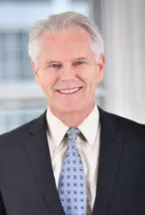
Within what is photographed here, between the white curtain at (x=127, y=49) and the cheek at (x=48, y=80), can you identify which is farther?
the white curtain at (x=127, y=49)

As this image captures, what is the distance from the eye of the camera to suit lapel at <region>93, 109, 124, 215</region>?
1126 millimetres

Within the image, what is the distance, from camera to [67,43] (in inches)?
45.1

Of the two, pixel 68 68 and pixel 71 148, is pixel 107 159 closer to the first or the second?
pixel 71 148

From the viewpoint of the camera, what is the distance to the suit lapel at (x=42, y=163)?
44.4 inches

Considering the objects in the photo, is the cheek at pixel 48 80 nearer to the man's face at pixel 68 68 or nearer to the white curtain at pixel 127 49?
the man's face at pixel 68 68

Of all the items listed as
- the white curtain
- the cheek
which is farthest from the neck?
the white curtain

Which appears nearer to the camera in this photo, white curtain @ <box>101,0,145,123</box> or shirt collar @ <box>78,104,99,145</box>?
shirt collar @ <box>78,104,99,145</box>

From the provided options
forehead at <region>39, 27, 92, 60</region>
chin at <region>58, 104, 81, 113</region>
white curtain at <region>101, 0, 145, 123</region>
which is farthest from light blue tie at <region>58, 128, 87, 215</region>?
white curtain at <region>101, 0, 145, 123</region>

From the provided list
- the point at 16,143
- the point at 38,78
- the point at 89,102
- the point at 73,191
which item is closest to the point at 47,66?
the point at 38,78

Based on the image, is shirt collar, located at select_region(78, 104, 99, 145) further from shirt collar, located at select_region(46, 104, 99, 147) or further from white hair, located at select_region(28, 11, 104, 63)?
white hair, located at select_region(28, 11, 104, 63)

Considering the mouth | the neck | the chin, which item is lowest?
the neck

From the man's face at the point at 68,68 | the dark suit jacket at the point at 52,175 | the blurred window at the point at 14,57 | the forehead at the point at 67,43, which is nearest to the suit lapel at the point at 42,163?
the dark suit jacket at the point at 52,175

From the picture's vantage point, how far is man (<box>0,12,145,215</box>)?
44.8 inches

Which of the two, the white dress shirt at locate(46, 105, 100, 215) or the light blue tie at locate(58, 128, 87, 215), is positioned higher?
the white dress shirt at locate(46, 105, 100, 215)
